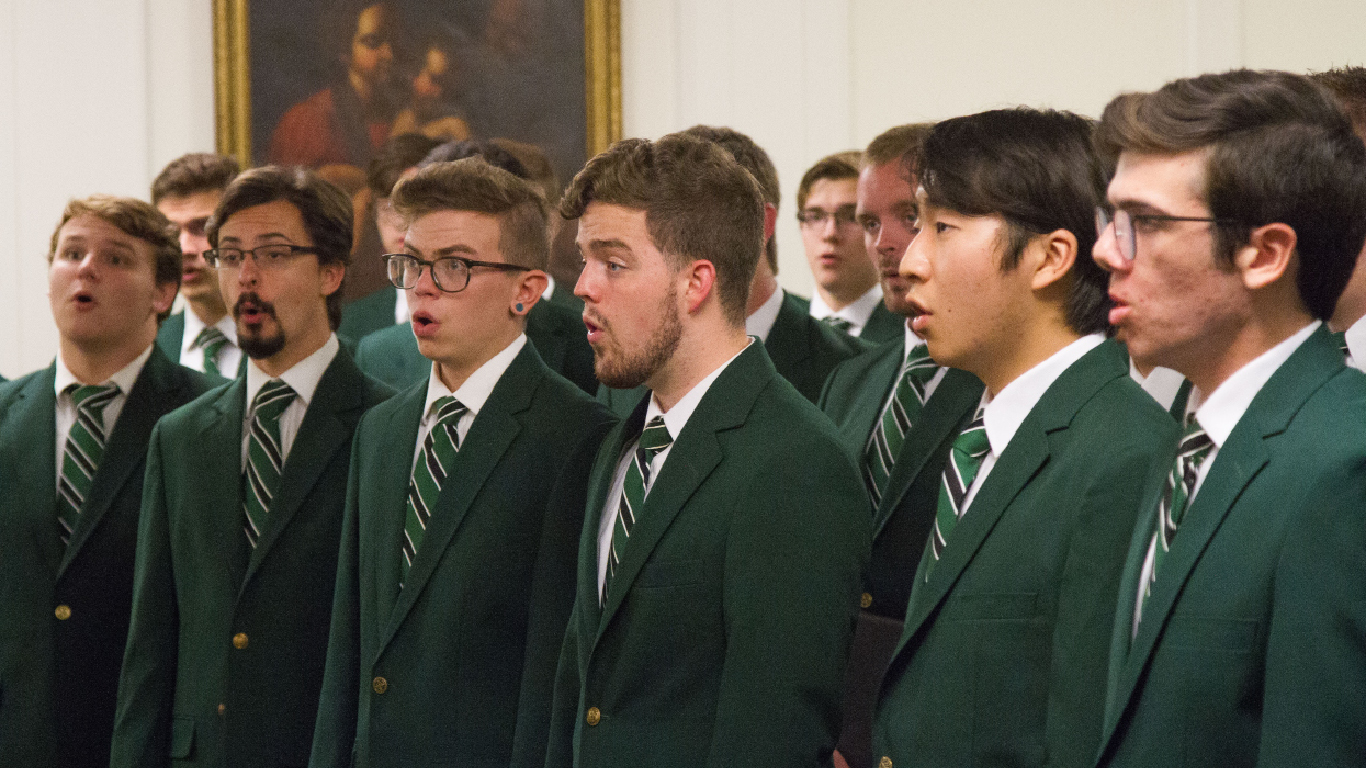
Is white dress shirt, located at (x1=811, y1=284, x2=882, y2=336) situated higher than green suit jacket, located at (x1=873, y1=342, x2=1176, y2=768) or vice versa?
white dress shirt, located at (x1=811, y1=284, x2=882, y2=336)

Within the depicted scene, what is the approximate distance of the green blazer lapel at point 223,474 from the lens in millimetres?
3445

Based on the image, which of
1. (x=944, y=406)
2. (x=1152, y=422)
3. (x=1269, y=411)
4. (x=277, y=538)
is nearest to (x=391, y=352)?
(x=277, y=538)

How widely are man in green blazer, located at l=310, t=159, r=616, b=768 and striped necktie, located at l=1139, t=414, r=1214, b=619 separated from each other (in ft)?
4.18

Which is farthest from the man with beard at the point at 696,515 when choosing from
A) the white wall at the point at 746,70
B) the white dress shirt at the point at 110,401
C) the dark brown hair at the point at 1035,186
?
the white wall at the point at 746,70

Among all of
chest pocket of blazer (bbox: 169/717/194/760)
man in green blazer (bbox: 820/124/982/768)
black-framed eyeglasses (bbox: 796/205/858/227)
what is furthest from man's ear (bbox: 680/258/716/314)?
black-framed eyeglasses (bbox: 796/205/858/227)

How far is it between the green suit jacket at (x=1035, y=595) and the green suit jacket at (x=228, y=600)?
5.32 ft

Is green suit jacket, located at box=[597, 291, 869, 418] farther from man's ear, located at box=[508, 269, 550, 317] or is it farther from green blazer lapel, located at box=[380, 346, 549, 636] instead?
green blazer lapel, located at box=[380, 346, 549, 636]

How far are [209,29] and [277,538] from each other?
4.01 meters

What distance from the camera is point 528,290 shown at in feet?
10.9

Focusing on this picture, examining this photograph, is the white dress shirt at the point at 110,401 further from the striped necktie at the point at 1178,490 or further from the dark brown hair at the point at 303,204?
the striped necktie at the point at 1178,490

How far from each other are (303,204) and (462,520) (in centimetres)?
124

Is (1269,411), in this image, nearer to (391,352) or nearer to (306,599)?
(306,599)

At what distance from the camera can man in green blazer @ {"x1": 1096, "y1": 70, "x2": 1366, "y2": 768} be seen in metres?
1.71

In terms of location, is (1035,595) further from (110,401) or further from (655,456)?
(110,401)
